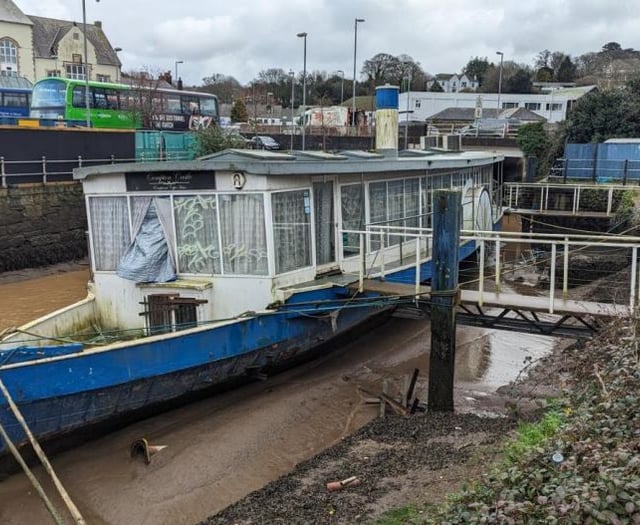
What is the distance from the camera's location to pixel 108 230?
1088 centimetres

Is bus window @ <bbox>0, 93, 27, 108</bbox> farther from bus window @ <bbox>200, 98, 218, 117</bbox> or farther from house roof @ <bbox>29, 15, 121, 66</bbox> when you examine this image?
house roof @ <bbox>29, 15, 121, 66</bbox>

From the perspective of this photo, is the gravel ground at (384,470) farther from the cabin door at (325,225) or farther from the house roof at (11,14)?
the house roof at (11,14)

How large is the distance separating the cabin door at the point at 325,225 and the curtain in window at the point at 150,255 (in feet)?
8.18

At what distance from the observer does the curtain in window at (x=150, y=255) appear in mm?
10414

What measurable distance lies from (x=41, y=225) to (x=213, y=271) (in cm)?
1339

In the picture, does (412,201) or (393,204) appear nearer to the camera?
(393,204)

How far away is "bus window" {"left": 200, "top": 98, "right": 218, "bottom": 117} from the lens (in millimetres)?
35375

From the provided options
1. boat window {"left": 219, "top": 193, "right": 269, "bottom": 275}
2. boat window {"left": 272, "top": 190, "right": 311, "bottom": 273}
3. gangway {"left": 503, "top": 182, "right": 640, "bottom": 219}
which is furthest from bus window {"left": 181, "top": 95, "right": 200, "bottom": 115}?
boat window {"left": 219, "top": 193, "right": 269, "bottom": 275}

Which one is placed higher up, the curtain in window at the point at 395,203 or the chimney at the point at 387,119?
the chimney at the point at 387,119

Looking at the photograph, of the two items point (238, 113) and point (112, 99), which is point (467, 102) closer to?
point (238, 113)

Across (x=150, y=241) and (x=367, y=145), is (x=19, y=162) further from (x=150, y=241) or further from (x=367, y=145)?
(x=367, y=145)

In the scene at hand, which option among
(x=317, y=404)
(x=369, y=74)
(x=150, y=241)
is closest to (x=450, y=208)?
(x=317, y=404)

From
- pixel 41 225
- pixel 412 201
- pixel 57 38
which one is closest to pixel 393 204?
pixel 412 201

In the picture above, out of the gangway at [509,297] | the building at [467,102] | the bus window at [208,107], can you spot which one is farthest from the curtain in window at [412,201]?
the building at [467,102]
